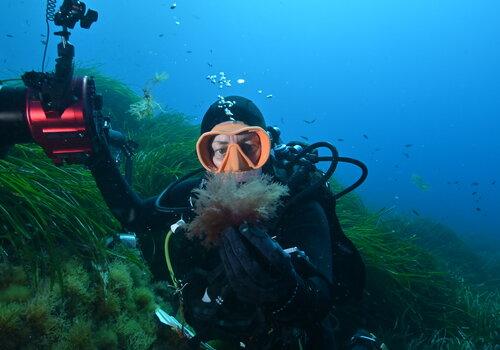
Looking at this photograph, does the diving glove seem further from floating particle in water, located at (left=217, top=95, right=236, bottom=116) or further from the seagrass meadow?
floating particle in water, located at (left=217, top=95, right=236, bottom=116)

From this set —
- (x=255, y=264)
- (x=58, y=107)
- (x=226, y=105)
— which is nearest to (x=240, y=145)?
(x=226, y=105)

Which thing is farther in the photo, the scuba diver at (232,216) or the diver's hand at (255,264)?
the scuba diver at (232,216)

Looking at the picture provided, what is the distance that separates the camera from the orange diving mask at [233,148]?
2668 millimetres

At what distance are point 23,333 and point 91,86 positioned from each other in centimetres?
158

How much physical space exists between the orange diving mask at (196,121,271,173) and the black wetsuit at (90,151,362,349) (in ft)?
0.73

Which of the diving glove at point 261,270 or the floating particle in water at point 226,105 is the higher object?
the floating particle in water at point 226,105

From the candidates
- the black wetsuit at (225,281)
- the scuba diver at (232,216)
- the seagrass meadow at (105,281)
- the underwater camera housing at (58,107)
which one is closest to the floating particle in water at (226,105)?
the scuba diver at (232,216)

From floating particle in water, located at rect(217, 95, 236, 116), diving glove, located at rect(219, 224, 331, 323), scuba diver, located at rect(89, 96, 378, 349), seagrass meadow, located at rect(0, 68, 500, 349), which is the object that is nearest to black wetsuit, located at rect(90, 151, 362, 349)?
scuba diver, located at rect(89, 96, 378, 349)

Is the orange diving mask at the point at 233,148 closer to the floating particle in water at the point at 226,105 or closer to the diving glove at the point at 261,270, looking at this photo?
the floating particle in water at the point at 226,105

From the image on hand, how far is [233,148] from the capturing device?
8.61 feet

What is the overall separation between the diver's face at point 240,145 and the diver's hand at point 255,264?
1322 mm

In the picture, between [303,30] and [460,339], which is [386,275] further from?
[303,30]

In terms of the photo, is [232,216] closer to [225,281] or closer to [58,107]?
[225,281]

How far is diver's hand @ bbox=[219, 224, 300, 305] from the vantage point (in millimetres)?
1529
